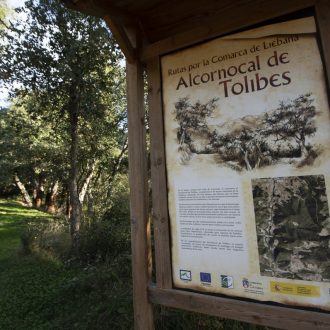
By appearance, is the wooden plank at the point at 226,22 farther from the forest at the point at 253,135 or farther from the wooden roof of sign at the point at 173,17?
the forest at the point at 253,135

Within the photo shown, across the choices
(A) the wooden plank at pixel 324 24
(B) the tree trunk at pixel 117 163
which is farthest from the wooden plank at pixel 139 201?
(B) the tree trunk at pixel 117 163

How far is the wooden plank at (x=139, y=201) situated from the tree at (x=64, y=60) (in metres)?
5.96

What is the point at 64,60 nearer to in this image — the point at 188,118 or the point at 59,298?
the point at 59,298

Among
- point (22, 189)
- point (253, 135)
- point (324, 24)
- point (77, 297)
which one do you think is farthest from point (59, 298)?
point (22, 189)

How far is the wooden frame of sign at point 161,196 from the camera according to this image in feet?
7.34

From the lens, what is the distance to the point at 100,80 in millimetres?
9219

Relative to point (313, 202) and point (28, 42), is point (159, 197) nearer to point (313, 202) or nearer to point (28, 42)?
point (313, 202)

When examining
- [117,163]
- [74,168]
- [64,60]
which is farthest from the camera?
[117,163]

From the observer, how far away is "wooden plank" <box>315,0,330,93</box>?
2.19 m

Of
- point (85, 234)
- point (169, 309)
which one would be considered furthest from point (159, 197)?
point (85, 234)

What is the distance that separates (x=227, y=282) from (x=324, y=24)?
1.85m

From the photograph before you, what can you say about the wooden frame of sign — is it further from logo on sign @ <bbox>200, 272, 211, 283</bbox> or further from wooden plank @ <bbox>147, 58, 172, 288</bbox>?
logo on sign @ <bbox>200, 272, 211, 283</bbox>

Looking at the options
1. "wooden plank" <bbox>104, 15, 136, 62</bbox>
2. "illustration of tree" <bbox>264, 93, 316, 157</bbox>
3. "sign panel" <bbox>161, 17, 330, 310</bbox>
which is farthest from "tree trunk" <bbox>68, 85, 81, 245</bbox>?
"illustration of tree" <bbox>264, 93, 316, 157</bbox>

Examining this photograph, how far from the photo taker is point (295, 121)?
7.39 ft
